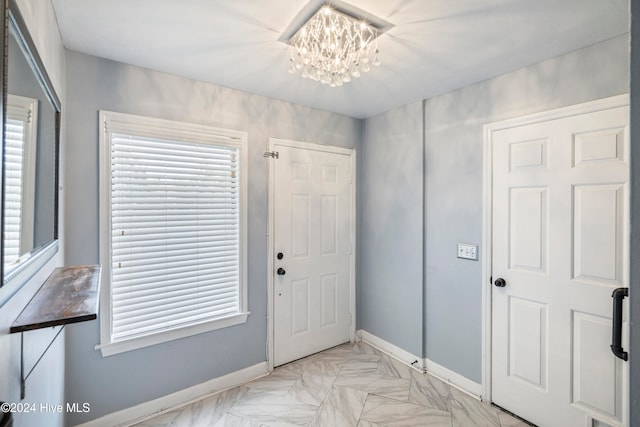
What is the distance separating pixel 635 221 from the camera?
0.49 meters

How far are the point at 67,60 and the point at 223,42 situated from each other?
1018 millimetres

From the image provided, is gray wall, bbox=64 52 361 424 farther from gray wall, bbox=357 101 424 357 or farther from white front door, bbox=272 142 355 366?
gray wall, bbox=357 101 424 357

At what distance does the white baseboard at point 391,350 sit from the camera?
2766 mm

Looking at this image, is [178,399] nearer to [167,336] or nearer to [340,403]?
[167,336]

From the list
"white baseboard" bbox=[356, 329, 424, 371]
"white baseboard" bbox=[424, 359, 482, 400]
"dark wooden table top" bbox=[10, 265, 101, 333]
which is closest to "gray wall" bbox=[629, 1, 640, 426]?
"dark wooden table top" bbox=[10, 265, 101, 333]

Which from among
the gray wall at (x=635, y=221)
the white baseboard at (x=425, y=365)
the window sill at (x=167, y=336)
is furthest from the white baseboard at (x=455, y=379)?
the gray wall at (x=635, y=221)

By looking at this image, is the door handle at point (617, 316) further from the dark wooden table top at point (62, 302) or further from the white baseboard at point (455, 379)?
the dark wooden table top at point (62, 302)

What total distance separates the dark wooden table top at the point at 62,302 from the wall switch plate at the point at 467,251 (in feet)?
7.95

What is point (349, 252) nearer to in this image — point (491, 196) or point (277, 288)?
point (277, 288)

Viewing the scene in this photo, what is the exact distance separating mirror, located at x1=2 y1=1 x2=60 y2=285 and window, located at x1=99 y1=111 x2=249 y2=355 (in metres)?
0.78

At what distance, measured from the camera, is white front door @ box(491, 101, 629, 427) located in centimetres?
172

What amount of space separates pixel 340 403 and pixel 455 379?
1011mm

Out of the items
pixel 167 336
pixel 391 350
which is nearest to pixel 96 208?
pixel 167 336

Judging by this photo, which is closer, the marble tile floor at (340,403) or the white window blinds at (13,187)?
the white window blinds at (13,187)
